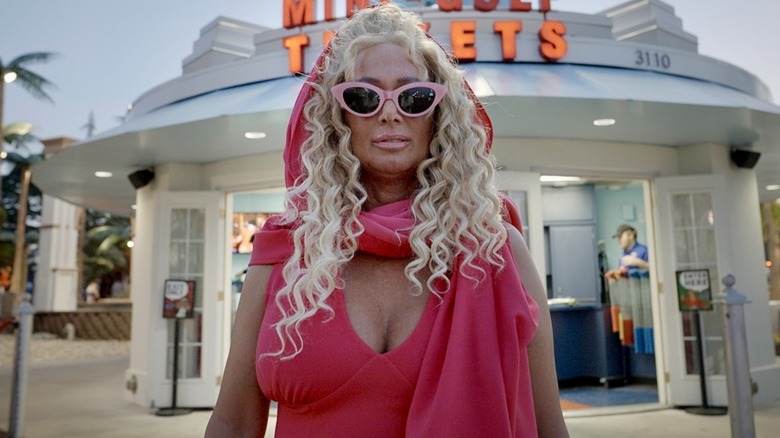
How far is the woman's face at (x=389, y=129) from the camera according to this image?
1008 mm

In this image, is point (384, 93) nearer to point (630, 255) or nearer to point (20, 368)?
point (20, 368)

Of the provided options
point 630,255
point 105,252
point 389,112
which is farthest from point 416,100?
point 105,252

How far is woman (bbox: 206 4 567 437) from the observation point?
884mm

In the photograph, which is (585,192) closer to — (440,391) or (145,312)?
(145,312)

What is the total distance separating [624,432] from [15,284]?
24152mm

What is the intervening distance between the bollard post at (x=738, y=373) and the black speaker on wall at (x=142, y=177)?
20.0 feet

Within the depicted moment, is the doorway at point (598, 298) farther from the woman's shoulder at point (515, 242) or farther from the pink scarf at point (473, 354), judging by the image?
the pink scarf at point (473, 354)

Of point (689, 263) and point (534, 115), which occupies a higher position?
point (534, 115)

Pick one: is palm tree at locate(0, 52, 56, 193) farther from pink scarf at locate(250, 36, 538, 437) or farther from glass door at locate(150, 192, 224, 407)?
pink scarf at locate(250, 36, 538, 437)

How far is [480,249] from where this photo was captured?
3.06 ft

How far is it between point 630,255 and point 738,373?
401cm

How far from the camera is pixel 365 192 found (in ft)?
3.34

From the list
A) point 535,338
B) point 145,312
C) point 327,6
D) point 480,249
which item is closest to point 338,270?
point 480,249

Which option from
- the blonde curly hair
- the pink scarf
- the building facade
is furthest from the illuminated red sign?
the pink scarf
